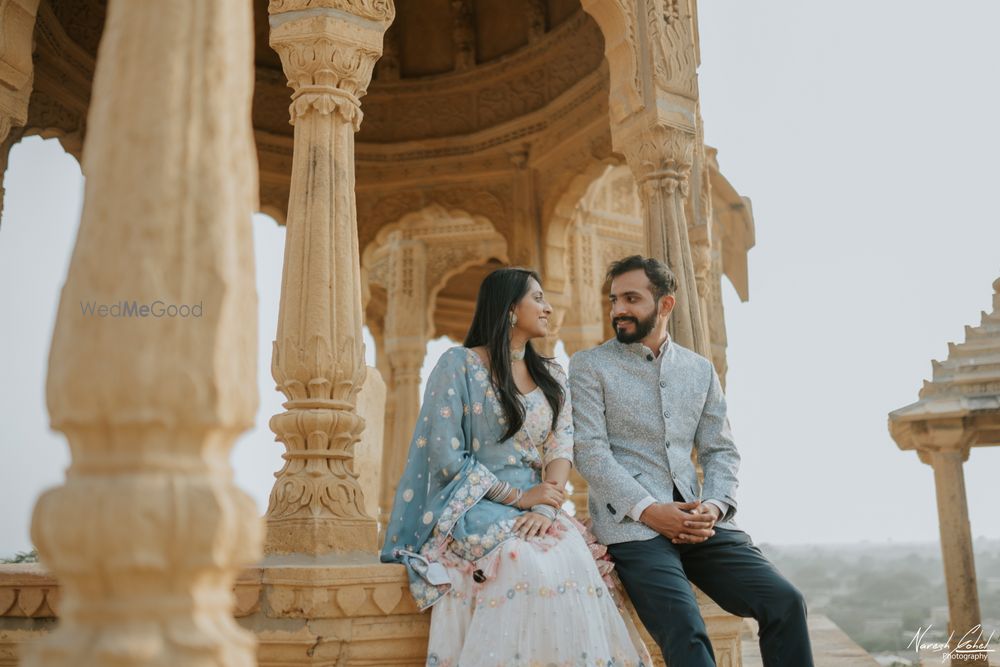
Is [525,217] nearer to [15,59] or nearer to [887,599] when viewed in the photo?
[15,59]

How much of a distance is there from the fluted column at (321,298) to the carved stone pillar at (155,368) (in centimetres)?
228

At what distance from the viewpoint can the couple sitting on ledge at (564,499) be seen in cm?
319

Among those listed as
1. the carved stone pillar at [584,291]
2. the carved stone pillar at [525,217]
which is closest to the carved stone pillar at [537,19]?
the carved stone pillar at [525,217]

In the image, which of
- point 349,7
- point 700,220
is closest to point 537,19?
point 700,220

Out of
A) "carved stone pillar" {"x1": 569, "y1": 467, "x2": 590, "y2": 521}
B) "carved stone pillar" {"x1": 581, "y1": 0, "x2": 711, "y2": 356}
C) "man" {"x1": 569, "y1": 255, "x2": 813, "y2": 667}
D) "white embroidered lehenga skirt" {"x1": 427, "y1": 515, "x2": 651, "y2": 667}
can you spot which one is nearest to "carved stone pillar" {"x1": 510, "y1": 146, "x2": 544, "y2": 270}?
"carved stone pillar" {"x1": 569, "y1": 467, "x2": 590, "y2": 521}

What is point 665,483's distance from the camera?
3.79 m

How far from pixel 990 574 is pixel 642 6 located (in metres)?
50.9

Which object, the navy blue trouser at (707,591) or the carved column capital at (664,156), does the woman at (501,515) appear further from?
the carved column capital at (664,156)

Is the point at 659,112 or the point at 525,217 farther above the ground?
the point at 525,217

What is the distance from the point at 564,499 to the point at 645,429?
584 millimetres

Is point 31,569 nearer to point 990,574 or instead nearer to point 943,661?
point 943,661

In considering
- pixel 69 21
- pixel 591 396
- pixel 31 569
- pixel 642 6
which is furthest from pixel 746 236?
pixel 31 569

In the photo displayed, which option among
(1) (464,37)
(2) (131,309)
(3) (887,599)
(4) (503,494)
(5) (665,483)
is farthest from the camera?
(3) (887,599)

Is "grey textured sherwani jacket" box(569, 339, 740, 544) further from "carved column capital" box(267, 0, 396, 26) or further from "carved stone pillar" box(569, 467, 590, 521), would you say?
"carved stone pillar" box(569, 467, 590, 521)
